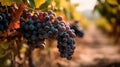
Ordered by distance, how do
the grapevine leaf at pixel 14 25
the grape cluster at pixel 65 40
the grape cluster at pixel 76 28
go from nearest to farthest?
the grape cluster at pixel 65 40
the grapevine leaf at pixel 14 25
the grape cluster at pixel 76 28

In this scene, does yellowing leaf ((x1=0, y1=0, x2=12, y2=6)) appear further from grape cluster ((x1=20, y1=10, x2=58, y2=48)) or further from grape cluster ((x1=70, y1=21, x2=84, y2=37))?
grape cluster ((x1=70, y1=21, x2=84, y2=37))

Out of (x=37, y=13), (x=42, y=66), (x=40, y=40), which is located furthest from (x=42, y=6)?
(x=42, y=66)

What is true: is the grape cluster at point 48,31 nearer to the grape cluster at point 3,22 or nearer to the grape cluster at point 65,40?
the grape cluster at point 65,40

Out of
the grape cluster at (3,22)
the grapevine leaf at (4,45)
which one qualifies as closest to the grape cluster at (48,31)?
Result: the grape cluster at (3,22)

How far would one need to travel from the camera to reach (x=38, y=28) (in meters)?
2.92

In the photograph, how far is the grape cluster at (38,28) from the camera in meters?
2.89

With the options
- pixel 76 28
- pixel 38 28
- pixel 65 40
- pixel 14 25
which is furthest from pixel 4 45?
pixel 76 28

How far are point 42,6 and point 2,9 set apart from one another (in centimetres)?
39

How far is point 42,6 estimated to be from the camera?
321 cm

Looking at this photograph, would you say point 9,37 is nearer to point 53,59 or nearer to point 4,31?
point 4,31

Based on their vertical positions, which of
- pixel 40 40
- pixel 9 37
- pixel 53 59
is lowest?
pixel 40 40

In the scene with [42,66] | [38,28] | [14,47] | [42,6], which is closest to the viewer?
[38,28]

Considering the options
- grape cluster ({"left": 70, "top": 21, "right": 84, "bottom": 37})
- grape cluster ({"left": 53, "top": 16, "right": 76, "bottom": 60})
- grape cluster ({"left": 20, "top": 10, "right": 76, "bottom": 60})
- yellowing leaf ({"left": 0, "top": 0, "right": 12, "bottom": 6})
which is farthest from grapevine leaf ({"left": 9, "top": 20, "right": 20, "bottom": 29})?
grape cluster ({"left": 70, "top": 21, "right": 84, "bottom": 37})

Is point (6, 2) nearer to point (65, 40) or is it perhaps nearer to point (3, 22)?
point (3, 22)
